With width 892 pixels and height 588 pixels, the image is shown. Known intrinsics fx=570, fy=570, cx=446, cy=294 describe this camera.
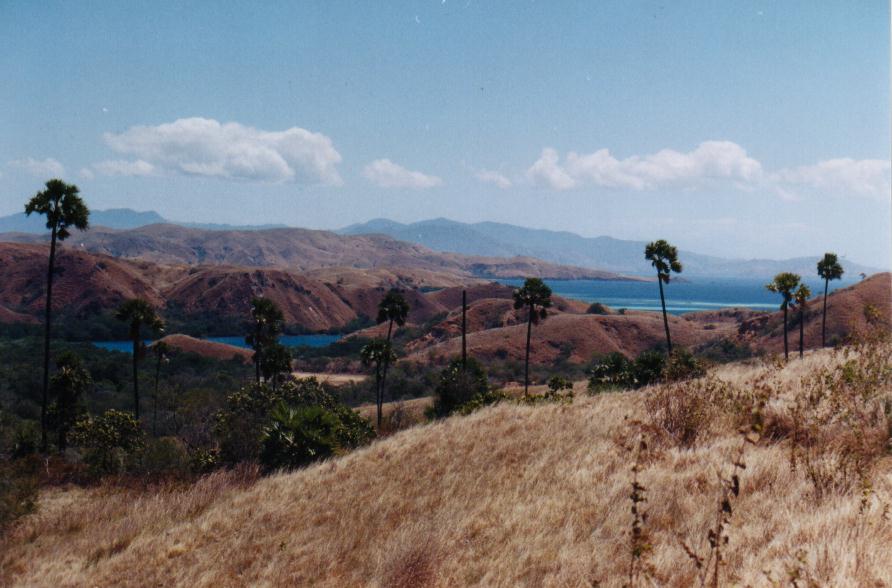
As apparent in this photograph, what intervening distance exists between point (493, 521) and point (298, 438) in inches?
572

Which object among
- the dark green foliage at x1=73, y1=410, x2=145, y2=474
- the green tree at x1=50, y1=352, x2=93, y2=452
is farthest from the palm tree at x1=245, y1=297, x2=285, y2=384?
the dark green foliage at x1=73, y1=410, x2=145, y2=474

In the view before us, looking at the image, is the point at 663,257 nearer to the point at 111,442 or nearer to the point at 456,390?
the point at 456,390

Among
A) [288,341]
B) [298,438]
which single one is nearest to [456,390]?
[298,438]

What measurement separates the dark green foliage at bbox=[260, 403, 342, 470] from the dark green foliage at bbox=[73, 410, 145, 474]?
36.5ft

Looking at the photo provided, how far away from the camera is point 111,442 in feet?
104

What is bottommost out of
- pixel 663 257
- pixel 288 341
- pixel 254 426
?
pixel 288 341

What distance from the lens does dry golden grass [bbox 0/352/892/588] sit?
564 cm

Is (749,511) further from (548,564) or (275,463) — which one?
(275,463)

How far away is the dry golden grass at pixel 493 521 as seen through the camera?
564 cm

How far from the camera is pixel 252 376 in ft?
283

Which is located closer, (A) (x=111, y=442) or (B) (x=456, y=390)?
(A) (x=111, y=442)

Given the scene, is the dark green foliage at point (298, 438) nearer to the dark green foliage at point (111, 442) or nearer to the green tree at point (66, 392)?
the dark green foliage at point (111, 442)

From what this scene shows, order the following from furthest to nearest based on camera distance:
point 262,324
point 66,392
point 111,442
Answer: point 262,324 → point 66,392 → point 111,442

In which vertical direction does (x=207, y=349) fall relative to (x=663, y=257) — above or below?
below
